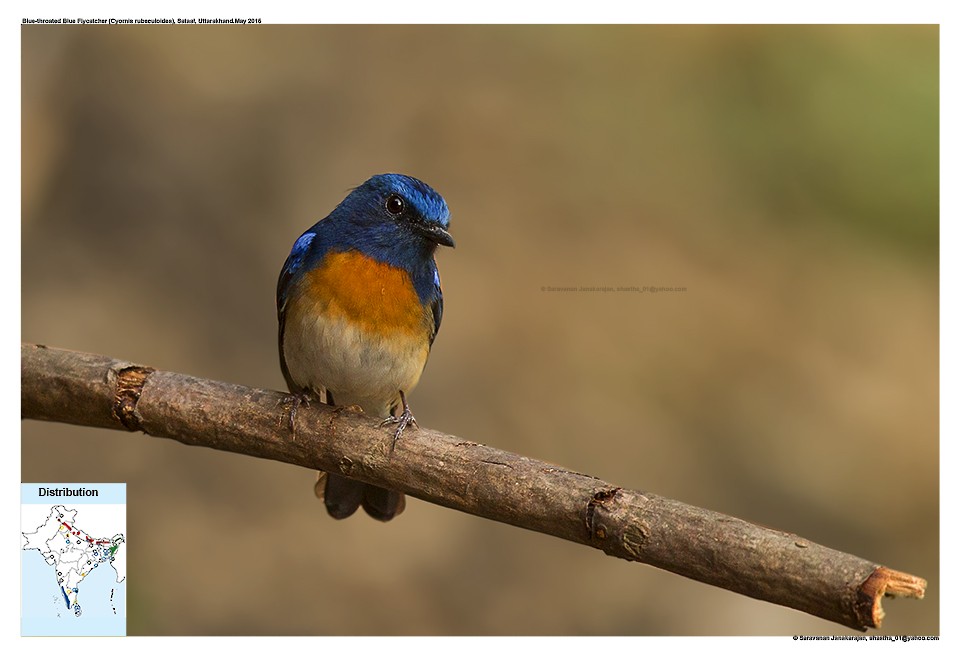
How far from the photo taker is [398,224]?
3812mm

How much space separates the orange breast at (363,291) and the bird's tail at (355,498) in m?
0.73

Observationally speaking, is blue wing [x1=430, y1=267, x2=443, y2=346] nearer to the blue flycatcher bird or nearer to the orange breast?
the blue flycatcher bird

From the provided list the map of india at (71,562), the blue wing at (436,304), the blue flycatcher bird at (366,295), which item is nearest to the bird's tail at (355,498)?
the blue flycatcher bird at (366,295)

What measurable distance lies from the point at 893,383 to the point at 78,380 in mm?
4532

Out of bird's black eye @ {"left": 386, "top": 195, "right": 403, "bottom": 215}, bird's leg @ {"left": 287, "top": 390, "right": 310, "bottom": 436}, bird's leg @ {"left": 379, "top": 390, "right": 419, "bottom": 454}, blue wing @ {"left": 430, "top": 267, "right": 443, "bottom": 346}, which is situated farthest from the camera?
blue wing @ {"left": 430, "top": 267, "right": 443, "bottom": 346}

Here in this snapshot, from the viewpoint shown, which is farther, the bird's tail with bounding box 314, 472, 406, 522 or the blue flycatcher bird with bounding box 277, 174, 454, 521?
the bird's tail with bounding box 314, 472, 406, 522

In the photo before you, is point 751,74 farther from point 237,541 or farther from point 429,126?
point 237,541

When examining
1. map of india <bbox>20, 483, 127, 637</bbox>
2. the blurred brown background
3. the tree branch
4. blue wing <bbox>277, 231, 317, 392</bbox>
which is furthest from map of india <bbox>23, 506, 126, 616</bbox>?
the blurred brown background

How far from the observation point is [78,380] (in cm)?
363

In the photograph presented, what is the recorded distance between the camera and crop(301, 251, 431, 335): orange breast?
3691 millimetres

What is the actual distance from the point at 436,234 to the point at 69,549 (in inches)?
77.4

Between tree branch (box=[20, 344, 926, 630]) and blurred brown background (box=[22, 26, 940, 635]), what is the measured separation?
1.75 m


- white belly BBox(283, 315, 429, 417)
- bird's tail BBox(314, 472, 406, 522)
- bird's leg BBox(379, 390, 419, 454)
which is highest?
white belly BBox(283, 315, 429, 417)

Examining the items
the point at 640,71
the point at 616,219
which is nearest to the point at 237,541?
the point at 616,219
